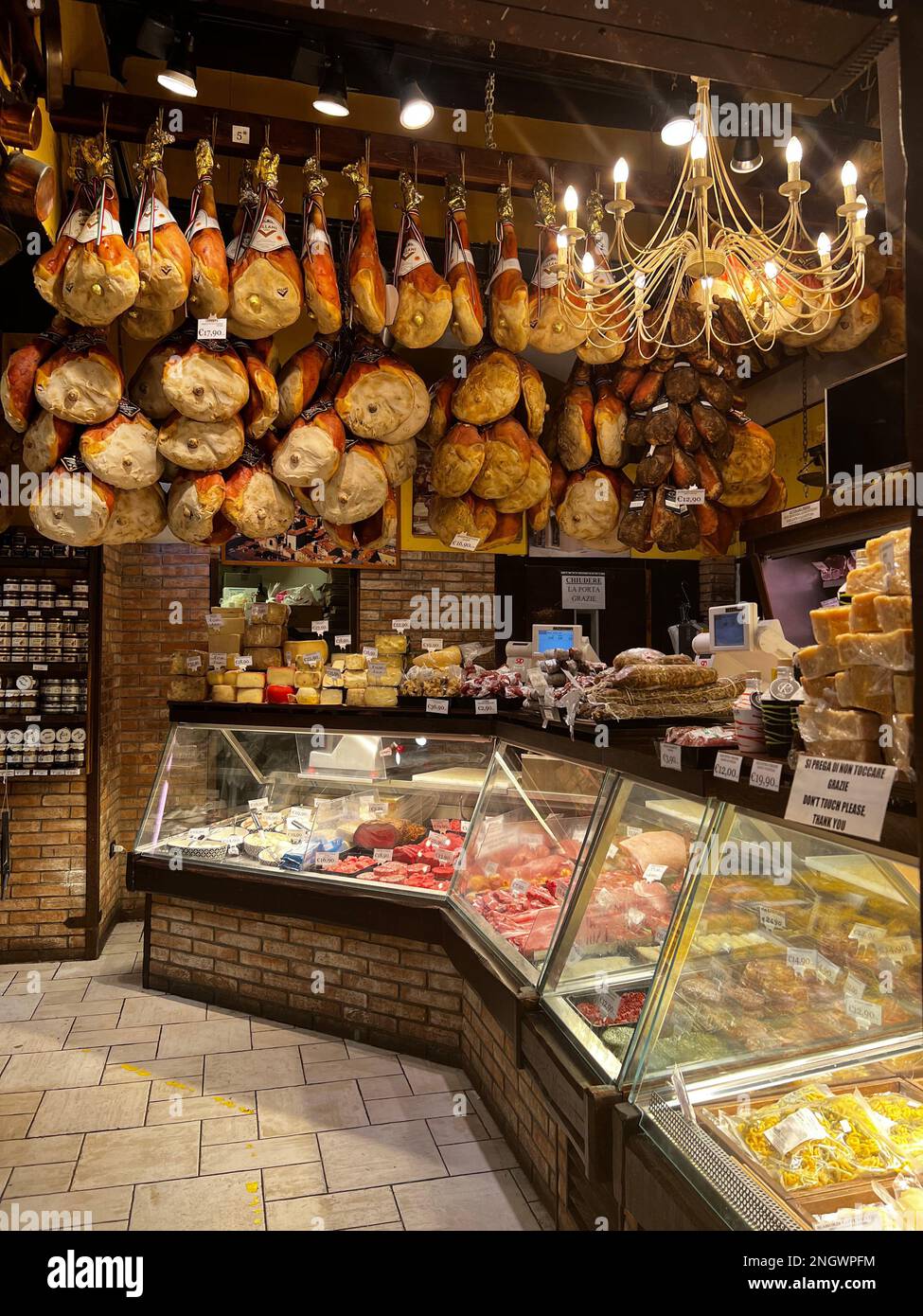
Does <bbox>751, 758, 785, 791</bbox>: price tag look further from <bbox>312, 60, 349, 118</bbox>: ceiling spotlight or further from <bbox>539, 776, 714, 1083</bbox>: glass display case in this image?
<bbox>312, 60, 349, 118</bbox>: ceiling spotlight

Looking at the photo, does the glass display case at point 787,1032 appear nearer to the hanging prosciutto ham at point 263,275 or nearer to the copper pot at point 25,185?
the hanging prosciutto ham at point 263,275

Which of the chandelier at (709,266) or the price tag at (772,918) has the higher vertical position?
the chandelier at (709,266)

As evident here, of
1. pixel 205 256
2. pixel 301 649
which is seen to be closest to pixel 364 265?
pixel 205 256

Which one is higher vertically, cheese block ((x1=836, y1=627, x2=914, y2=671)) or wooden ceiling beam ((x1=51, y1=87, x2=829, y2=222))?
wooden ceiling beam ((x1=51, y1=87, x2=829, y2=222))

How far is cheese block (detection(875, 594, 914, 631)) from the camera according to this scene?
4.53 ft

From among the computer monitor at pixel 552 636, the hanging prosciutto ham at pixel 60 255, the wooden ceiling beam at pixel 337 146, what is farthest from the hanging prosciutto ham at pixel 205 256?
the computer monitor at pixel 552 636

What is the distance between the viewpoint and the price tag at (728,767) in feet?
6.04

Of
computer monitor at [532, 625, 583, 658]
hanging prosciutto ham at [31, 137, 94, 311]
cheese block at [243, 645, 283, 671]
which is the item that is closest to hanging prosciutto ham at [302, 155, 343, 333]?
hanging prosciutto ham at [31, 137, 94, 311]

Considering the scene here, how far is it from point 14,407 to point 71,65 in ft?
6.33

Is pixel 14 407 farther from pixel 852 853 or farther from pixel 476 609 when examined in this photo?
pixel 476 609

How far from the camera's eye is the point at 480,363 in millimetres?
3551

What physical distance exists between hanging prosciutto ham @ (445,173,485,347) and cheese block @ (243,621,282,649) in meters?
2.28

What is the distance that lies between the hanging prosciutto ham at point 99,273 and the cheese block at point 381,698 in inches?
86.8

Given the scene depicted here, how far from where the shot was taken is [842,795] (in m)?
1.40
